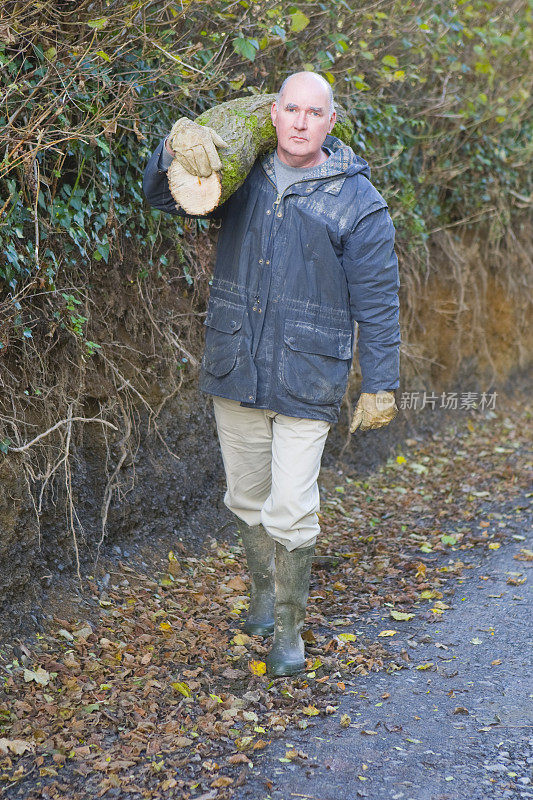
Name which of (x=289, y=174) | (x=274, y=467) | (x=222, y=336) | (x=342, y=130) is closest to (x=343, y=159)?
(x=289, y=174)

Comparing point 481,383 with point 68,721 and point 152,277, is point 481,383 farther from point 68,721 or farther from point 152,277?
point 68,721

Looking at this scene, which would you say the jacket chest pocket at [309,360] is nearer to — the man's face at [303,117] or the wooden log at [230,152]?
the wooden log at [230,152]

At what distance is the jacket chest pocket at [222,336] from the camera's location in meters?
3.53

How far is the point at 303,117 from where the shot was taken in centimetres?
333

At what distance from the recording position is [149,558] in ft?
14.9

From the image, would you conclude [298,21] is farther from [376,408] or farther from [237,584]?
[237,584]

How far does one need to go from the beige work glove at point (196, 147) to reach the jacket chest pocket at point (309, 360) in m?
0.71

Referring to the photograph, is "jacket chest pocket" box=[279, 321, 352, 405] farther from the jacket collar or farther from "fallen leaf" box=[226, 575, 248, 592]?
"fallen leaf" box=[226, 575, 248, 592]

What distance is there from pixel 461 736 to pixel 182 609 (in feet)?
5.11

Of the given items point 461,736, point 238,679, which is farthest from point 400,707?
point 238,679

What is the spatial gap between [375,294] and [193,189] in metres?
0.85

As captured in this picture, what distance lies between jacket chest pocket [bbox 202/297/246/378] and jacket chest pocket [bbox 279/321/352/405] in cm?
22

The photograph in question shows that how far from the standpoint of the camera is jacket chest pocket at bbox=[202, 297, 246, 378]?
11.6ft

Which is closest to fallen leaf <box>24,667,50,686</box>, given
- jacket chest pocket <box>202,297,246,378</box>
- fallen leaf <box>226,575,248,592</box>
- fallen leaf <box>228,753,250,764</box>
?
fallen leaf <box>228,753,250,764</box>
